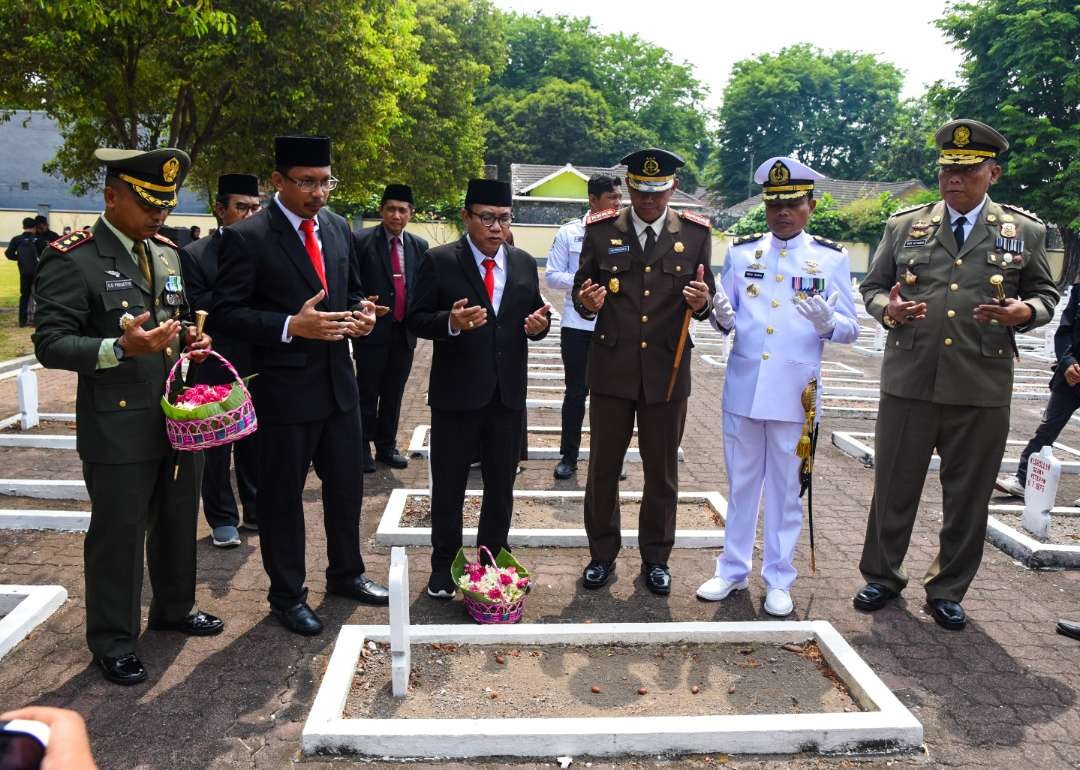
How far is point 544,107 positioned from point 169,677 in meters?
60.7

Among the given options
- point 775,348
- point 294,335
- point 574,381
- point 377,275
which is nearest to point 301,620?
point 294,335

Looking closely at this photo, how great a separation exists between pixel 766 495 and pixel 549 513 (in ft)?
6.50

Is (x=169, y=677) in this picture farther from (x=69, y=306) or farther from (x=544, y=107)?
(x=544, y=107)

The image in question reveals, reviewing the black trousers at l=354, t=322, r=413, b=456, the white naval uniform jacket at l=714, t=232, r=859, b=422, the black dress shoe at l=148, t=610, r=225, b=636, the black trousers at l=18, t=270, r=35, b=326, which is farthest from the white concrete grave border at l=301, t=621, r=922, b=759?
the black trousers at l=18, t=270, r=35, b=326

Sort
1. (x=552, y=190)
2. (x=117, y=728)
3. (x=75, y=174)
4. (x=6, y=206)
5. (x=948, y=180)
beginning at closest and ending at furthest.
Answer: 1. (x=117, y=728)
2. (x=948, y=180)
3. (x=75, y=174)
4. (x=6, y=206)
5. (x=552, y=190)

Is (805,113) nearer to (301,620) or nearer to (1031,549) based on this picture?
(1031,549)

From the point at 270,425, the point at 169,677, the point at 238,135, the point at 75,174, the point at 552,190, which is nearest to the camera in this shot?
the point at 169,677

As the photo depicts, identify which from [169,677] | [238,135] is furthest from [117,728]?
[238,135]

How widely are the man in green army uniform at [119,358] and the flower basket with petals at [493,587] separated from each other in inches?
61.4

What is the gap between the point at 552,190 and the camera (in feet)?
171

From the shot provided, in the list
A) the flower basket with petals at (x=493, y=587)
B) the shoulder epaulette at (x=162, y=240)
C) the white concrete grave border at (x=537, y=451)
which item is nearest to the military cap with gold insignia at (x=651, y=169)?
the flower basket with petals at (x=493, y=587)

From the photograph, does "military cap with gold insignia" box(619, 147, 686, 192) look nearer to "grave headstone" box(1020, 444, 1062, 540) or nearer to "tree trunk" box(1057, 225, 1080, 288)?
"grave headstone" box(1020, 444, 1062, 540)

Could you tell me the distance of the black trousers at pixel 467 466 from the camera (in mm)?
4812

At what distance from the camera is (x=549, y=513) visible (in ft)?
21.2
